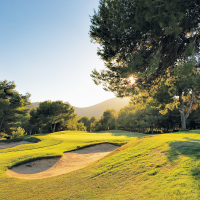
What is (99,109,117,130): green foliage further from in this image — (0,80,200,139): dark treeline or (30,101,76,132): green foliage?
(30,101,76,132): green foliage

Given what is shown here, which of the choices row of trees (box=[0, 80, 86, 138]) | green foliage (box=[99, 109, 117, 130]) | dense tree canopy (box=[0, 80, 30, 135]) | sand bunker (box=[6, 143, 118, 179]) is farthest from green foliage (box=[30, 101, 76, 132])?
sand bunker (box=[6, 143, 118, 179])

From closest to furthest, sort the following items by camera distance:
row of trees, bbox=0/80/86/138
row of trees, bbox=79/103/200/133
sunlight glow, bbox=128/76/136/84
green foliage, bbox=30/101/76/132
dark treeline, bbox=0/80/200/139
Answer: sunlight glow, bbox=128/76/136/84 < row of trees, bbox=0/80/86/138 < dark treeline, bbox=0/80/200/139 < row of trees, bbox=79/103/200/133 < green foliage, bbox=30/101/76/132

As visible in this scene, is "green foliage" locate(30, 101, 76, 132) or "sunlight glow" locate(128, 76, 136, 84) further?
"green foliage" locate(30, 101, 76, 132)

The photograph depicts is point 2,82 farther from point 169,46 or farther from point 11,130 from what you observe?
point 169,46

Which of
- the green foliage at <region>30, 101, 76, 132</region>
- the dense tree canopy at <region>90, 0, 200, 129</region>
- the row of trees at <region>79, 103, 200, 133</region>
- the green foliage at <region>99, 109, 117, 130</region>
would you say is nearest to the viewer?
the dense tree canopy at <region>90, 0, 200, 129</region>

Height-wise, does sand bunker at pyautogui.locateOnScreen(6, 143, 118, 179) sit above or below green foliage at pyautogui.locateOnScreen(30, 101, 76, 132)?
below

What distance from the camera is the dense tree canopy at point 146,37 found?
21.0ft

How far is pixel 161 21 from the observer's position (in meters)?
6.45

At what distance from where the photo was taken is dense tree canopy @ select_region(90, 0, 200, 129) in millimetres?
6387

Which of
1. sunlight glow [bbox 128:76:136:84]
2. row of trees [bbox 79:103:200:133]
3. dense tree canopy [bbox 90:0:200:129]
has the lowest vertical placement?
row of trees [bbox 79:103:200:133]

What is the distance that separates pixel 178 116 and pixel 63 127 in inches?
1538

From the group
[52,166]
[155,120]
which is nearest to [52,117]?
[155,120]

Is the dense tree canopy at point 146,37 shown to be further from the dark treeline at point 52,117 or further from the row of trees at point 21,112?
the row of trees at point 21,112

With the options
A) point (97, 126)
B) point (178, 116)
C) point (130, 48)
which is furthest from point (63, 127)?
point (130, 48)
